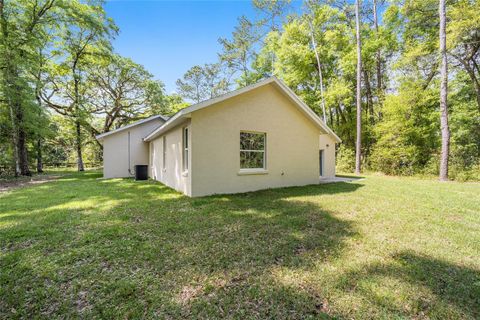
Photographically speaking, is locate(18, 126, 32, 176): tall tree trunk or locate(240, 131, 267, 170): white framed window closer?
locate(240, 131, 267, 170): white framed window

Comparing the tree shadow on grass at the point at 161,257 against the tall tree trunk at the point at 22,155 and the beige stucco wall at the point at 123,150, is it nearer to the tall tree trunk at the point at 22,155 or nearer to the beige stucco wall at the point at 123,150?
the beige stucco wall at the point at 123,150

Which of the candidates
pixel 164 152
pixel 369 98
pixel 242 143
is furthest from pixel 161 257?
pixel 369 98

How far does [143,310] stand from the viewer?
2.17 meters

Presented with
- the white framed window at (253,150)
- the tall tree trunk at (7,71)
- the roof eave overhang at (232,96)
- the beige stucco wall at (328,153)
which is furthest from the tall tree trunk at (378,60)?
the tall tree trunk at (7,71)

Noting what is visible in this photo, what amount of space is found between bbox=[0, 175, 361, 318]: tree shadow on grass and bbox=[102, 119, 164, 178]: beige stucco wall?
820cm

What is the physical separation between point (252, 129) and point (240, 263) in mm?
5908

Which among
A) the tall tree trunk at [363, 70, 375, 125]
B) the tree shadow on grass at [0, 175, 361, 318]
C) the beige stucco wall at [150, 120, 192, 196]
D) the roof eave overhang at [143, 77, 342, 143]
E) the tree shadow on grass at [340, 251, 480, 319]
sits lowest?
the tree shadow on grass at [340, 251, 480, 319]

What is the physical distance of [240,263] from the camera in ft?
10.0

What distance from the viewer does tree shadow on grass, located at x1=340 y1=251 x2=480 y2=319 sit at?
2.19 m

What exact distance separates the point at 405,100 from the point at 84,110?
25.7m

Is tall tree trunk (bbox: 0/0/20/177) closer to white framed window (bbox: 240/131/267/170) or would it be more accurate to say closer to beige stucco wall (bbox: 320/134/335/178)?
white framed window (bbox: 240/131/267/170)

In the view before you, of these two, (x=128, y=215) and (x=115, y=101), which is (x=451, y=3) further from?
(x=115, y=101)

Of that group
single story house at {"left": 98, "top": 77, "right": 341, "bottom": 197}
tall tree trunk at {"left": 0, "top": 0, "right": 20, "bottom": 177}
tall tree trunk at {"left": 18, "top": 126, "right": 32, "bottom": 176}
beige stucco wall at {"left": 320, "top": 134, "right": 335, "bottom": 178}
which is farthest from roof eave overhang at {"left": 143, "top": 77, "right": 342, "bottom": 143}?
tall tree trunk at {"left": 18, "top": 126, "right": 32, "bottom": 176}

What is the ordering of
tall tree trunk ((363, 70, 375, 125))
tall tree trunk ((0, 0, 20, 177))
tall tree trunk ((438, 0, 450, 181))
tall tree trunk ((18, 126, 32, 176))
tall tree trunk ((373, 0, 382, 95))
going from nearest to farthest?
1. tall tree trunk ((438, 0, 450, 181))
2. tall tree trunk ((0, 0, 20, 177))
3. tall tree trunk ((18, 126, 32, 176))
4. tall tree trunk ((373, 0, 382, 95))
5. tall tree trunk ((363, 70, 375, 125))
